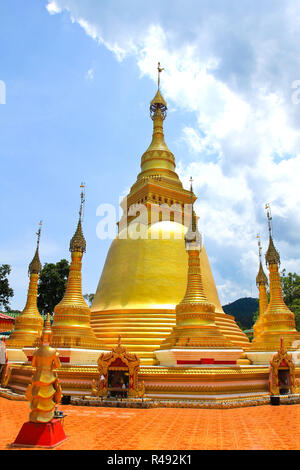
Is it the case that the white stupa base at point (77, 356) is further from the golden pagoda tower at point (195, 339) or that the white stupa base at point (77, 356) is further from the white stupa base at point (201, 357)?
the white stupa base at point (201, 357)

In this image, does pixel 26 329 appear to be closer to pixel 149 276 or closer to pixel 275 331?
pixel 149 276

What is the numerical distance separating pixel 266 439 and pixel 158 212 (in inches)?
816

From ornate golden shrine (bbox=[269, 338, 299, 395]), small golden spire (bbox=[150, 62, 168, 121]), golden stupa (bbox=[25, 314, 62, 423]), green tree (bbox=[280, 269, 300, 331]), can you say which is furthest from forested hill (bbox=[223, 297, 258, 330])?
golden stupa (bbox=[25, 314, 62, 423])

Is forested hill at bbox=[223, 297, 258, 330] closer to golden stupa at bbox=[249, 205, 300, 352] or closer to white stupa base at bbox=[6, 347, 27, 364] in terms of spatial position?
golden stupa at bbox=[249, 205, 300, 352]

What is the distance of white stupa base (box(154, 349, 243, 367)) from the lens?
15.3 meters

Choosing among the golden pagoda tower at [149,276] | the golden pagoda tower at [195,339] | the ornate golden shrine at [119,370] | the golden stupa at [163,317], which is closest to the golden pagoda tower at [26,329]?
the golden stupa at [163,317]

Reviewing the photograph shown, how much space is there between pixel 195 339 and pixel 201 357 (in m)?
0.90

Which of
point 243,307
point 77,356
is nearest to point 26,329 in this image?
point 77,356

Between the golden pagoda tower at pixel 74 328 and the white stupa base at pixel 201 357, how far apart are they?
4.15m

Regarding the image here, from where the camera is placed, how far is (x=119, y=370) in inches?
579

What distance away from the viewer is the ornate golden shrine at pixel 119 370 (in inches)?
562

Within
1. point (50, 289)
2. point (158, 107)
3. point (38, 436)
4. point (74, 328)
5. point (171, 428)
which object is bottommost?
point (171, 428)
